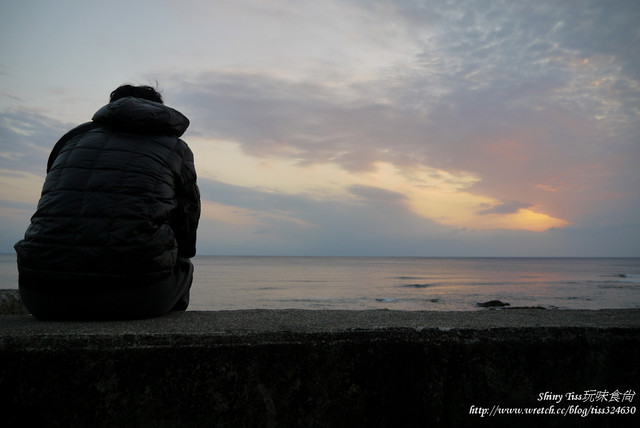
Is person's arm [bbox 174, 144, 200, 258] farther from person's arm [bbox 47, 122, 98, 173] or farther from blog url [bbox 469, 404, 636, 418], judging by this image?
blog url [bbox 469, 404, 636, 418]

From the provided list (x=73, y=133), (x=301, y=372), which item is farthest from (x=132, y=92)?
(x=301, y=372)

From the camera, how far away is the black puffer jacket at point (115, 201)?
93.3 inches

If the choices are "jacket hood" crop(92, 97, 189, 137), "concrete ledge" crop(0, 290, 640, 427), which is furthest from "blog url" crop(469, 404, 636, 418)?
"jacket hood" crop(92, 97, 189, 137)

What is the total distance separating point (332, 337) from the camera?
6.55 ft

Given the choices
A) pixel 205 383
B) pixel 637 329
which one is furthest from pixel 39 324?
pixel 637 329

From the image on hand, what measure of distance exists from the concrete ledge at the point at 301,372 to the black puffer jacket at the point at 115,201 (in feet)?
1.27

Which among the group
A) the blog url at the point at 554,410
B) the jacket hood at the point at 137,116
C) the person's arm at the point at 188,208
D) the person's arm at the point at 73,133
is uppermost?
the jacket hood at the point at 137,116

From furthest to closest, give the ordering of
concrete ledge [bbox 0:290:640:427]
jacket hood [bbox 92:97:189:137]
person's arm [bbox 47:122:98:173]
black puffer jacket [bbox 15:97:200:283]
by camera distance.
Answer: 1. person's arm [bbox 47:122:98:173]
2. jacket hood [bbox 92:97:189:137]
3. black puffer jacket [bbox 15:97:200:283]
4. concrete ledge [bbox 0:290:640:427]

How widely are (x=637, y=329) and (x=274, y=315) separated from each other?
81.3 inches

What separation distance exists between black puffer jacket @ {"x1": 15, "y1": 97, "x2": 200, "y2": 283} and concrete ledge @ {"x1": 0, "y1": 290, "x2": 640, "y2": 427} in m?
0.39

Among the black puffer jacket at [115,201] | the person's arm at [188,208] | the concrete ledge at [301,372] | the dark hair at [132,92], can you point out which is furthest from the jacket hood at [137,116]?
the concrete ledge at [301,372]

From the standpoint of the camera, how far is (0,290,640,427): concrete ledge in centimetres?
184

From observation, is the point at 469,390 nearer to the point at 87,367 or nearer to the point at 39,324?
the point at 87,367

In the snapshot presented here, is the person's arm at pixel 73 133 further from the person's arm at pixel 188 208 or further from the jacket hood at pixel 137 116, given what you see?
the person's arm at pixel 188 208
